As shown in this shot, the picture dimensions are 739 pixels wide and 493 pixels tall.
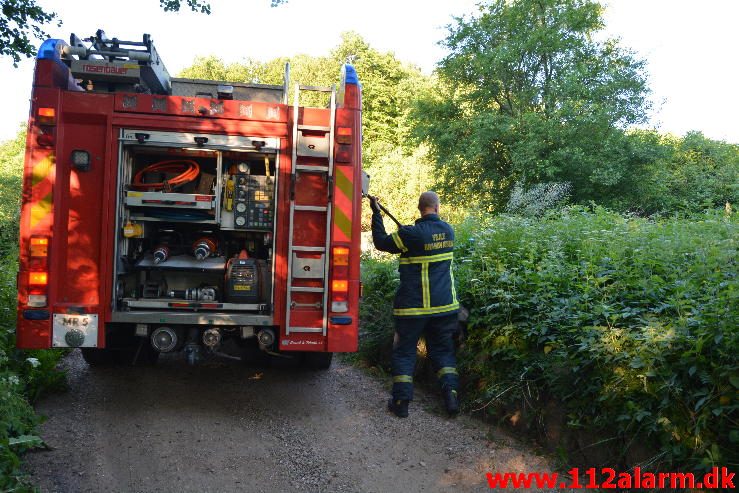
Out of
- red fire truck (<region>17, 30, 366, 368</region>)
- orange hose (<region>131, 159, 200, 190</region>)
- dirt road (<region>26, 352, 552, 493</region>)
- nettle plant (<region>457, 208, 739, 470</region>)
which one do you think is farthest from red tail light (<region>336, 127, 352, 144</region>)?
dirt road (<region>26, 352, 552, 493</region>)

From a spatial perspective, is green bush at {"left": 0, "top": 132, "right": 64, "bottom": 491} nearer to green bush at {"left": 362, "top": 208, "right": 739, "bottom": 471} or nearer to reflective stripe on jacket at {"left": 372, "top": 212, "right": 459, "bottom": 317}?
reflective stripe on jacket at {"left": 372, "top": 212, "right": 459, "bottom": 317}

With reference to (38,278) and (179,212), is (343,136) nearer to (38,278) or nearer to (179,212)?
(179,212)

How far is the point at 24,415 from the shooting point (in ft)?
14.4

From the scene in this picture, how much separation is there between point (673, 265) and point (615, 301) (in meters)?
0.67

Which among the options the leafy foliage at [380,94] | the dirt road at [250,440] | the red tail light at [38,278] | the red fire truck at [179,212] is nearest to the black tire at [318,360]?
the dirt road at [250,440]

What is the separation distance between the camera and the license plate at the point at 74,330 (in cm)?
518

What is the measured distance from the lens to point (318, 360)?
6.65m

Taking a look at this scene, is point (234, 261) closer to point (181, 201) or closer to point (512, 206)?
point (181, 201)

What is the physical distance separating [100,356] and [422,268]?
359cm

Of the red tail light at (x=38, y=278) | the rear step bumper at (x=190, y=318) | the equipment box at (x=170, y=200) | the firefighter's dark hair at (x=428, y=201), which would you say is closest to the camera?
the red tail light at (x=38, y=278)

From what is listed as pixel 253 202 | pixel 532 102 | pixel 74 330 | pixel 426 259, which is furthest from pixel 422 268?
pixel 532 102

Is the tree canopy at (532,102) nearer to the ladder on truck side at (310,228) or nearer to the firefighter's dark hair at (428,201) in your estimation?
the firefighter's dark hair at (428,201)

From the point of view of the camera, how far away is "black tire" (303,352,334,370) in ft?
21.6

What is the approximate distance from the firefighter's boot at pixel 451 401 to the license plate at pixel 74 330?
3.00 m
